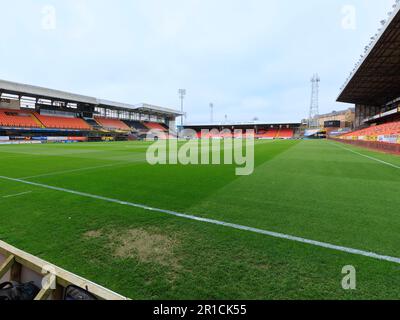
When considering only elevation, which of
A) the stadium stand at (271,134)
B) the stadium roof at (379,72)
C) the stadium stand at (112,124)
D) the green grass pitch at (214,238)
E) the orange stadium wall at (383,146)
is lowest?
the green grass pitch at (214,238)

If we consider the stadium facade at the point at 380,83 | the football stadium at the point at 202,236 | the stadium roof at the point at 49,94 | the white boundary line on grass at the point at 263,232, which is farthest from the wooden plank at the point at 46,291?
the stadium roof at the point at 49,94

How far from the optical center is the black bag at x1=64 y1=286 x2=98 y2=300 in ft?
6.40

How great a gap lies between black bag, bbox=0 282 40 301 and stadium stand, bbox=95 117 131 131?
64363mm

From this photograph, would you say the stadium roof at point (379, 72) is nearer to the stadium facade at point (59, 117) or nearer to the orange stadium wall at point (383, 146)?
the orange stadium wall at point (383, 146)

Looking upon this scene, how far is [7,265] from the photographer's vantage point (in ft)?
7.84

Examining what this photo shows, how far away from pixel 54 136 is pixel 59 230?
5381 centimetres

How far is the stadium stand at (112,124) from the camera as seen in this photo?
204ft

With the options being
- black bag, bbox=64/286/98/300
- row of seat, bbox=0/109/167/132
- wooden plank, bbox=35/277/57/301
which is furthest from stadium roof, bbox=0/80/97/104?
black bag, bbox=64/286/98/300

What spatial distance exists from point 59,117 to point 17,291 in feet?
201

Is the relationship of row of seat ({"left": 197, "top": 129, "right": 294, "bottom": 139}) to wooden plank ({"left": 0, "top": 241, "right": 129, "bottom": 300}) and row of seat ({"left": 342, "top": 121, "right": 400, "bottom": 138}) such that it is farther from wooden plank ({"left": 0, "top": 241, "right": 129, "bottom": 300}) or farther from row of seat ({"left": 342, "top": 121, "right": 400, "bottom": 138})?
wooden plank ({"left": 0, "top": 241, "right": 129, "bottom": 300})

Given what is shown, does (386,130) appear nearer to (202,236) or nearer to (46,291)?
(202,236)

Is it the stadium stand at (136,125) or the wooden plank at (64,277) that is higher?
the stadium stand at (136,125)

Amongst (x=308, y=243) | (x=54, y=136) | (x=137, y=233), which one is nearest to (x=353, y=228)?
(x=308, y=243)
